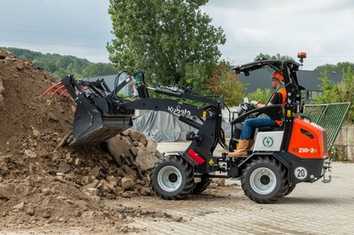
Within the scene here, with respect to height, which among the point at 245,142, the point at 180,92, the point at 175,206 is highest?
the point at 180,92

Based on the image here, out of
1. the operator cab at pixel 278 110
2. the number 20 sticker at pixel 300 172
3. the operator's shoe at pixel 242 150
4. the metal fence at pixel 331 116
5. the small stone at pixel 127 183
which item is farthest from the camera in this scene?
the metal fence at pixel 331 116

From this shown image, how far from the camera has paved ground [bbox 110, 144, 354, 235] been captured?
8647 millimetres

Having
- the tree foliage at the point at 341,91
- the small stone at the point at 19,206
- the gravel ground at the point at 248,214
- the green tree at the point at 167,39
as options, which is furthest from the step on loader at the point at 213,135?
the green tree at the point at 167,39

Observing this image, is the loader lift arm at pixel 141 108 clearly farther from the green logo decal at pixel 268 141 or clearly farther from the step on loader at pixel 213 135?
the green logo decal at pixel 268 141

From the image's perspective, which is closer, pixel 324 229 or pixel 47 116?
pixel 324 229

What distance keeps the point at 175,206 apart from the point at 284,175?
2059 mm

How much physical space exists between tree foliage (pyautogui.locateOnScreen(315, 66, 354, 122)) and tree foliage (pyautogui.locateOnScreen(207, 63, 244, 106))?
11309 mm

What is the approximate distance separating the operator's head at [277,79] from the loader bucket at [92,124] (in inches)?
113

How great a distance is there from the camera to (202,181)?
12.1 metres

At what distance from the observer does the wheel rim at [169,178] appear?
1154 centimetres

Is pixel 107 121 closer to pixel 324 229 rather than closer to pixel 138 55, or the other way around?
pixel 324 229

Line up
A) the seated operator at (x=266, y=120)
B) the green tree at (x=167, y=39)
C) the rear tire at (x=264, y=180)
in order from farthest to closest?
the green tree at (x=167, y=39) → the seated operator at (x=266, y=120) → the rear tire at (x=264, y=180)

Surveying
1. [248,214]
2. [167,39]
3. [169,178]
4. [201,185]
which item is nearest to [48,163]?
[169,178]

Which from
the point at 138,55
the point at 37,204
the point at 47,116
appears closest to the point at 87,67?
the point at 138,55
